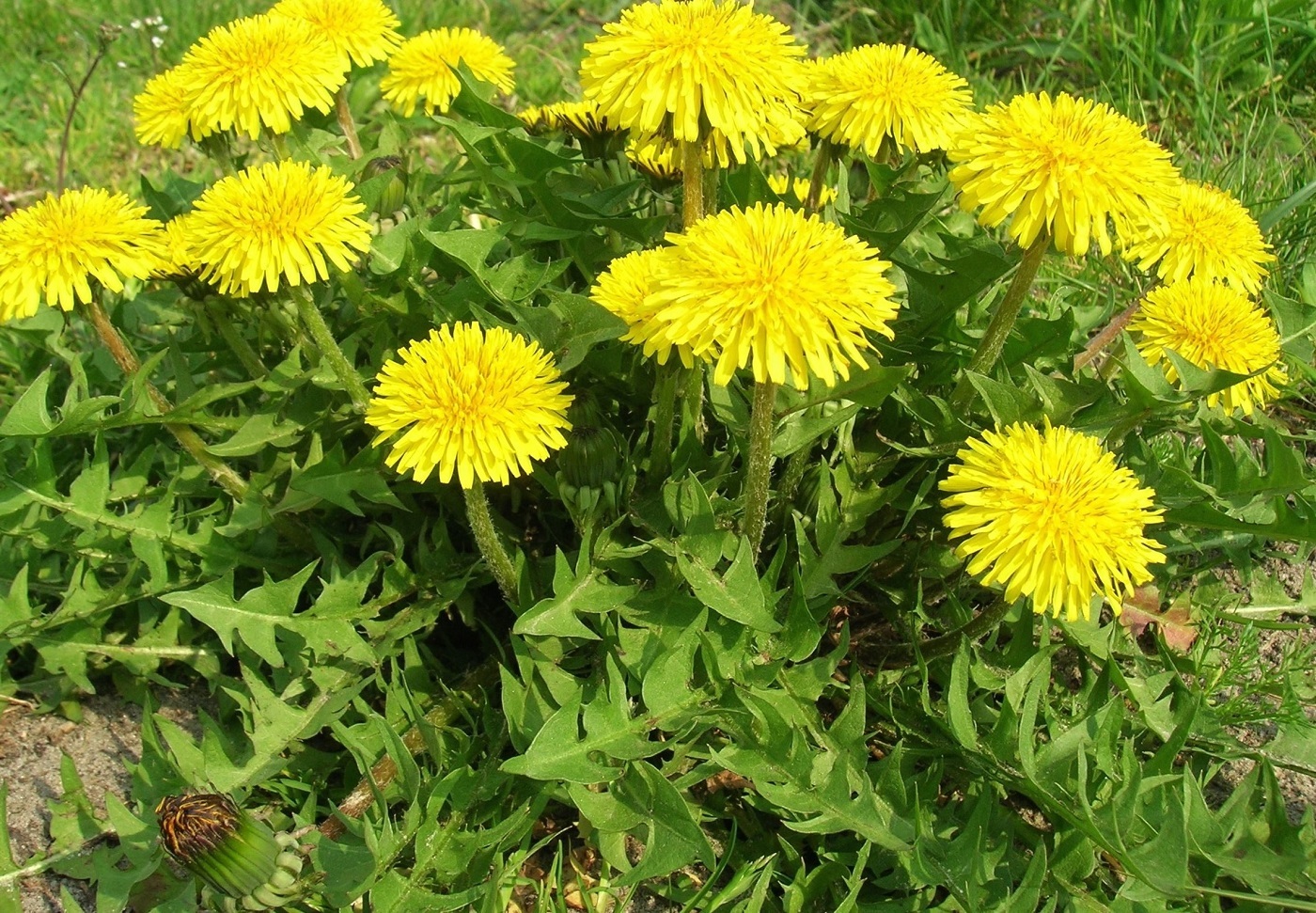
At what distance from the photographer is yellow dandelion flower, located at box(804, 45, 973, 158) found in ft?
6.73

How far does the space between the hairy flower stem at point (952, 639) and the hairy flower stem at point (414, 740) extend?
2.87 ft

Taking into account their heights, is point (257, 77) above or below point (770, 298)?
above

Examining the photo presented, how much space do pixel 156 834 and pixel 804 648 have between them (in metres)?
1.30

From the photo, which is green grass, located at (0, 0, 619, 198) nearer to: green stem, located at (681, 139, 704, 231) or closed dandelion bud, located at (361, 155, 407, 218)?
closed dandelion bud, located at (361, 155, 407, 218)

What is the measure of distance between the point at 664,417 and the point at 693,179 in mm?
450

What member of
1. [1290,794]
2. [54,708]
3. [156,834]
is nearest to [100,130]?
[54,708]

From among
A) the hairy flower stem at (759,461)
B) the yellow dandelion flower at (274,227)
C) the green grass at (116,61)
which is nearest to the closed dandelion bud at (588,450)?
the hairy flower stem at (759,461)

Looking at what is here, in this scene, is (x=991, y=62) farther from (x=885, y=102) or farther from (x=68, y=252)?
(x=68, y=252)

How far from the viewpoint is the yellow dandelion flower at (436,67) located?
257 cm

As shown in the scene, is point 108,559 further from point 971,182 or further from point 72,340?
point 971,182

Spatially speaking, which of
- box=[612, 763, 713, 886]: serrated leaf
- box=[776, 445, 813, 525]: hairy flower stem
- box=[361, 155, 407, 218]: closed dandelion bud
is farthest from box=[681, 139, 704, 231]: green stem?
box=[612, 763, 713, 886]: serrated leaf

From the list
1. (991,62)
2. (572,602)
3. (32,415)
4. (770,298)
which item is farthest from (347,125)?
(991,62)

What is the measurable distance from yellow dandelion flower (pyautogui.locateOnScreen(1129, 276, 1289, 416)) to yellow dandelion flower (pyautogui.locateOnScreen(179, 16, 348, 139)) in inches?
68.2

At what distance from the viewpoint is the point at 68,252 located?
2.00 meters
